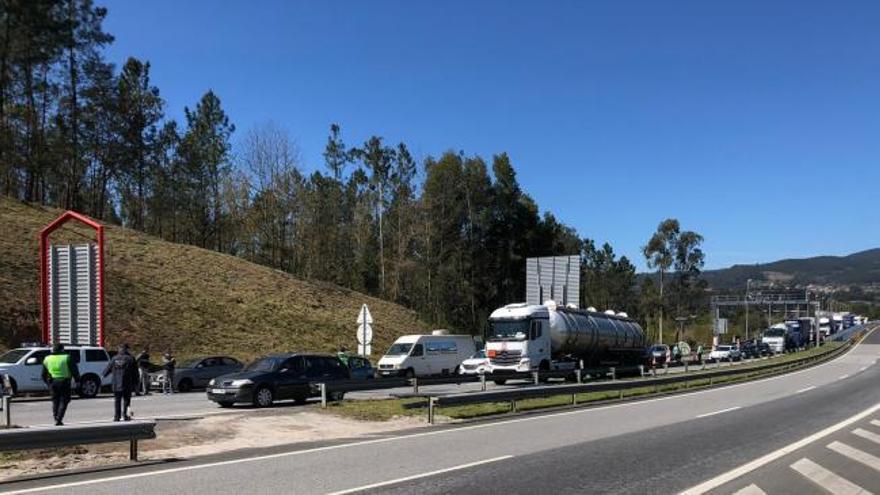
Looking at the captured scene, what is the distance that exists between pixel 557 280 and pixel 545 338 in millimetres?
13790

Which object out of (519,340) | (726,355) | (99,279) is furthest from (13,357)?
(726,355)

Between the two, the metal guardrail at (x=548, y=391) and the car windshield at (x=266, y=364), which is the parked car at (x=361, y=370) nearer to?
the metal guardrail at (x=548, y=391)

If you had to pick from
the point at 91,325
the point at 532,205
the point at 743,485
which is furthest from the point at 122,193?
the point at 743,485

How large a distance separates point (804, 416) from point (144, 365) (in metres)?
22.9

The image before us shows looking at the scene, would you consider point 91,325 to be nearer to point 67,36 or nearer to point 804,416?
point 804,416

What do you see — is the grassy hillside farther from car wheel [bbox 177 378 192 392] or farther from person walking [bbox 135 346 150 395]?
car wheel [bbox 177 378 192 392]

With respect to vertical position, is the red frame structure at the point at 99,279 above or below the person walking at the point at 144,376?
above

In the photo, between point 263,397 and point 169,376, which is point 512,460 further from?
point 169,376

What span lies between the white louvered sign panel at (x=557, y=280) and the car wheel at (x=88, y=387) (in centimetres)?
2620

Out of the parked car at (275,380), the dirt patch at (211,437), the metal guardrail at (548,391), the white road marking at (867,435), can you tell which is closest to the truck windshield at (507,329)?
the metal guardrail at (548,391)

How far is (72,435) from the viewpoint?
11.1 m

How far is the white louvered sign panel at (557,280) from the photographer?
155ft

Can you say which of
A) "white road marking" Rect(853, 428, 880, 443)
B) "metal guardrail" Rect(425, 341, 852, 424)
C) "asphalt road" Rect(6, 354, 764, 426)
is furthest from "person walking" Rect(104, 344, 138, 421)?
"white road marking" Rect(853, 428, 880, 443)

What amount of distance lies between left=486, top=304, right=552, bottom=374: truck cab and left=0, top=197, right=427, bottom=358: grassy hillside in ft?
50.8
